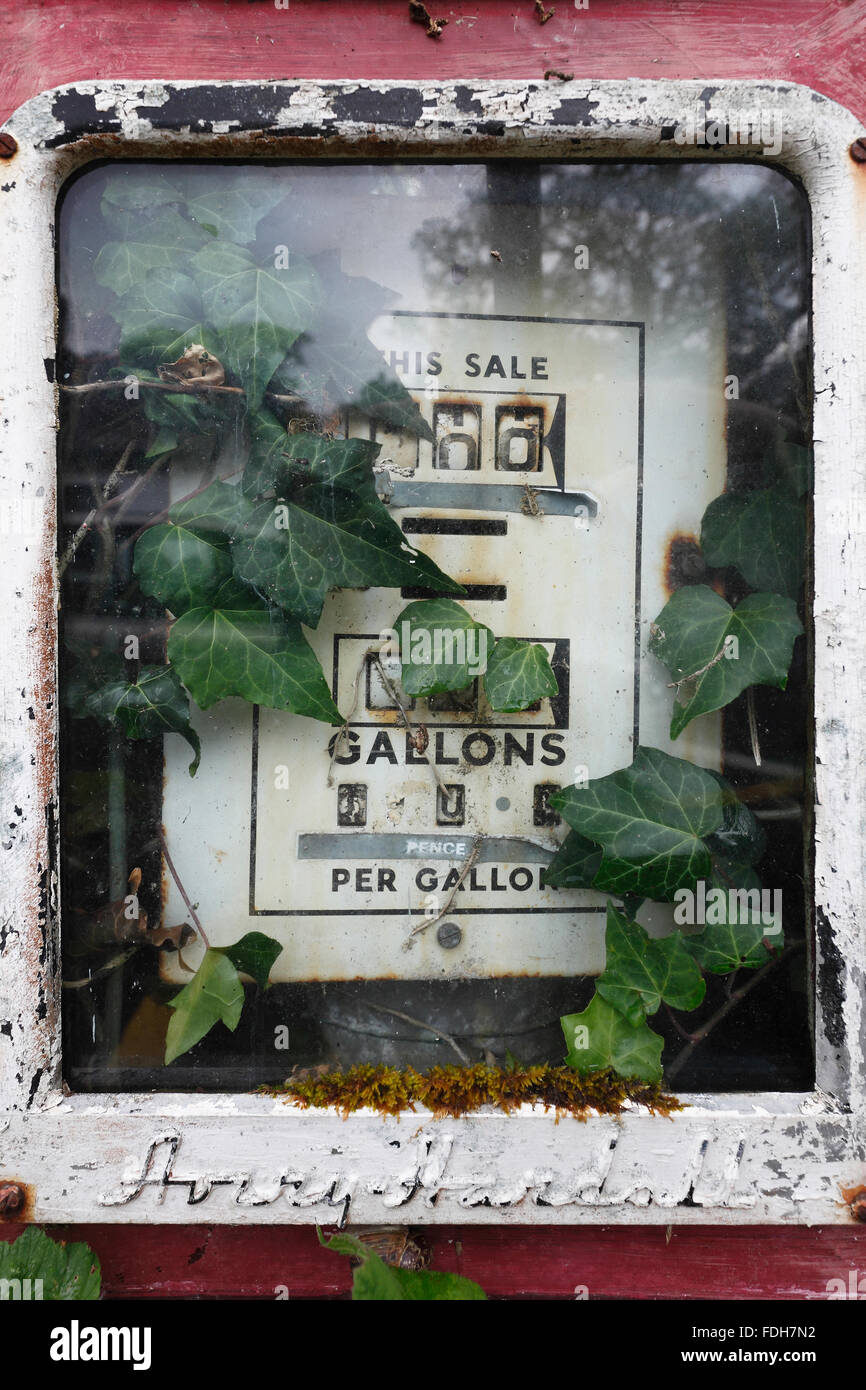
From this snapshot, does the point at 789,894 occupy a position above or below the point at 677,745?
below

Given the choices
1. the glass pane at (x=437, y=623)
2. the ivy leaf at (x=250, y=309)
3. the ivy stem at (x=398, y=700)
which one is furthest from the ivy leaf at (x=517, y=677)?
the ivy leaf at (x=250, y=309)

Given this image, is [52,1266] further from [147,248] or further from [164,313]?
[147,248]

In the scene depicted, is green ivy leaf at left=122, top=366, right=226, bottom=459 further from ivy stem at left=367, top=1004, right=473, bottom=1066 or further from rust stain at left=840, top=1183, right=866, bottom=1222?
rust stain at left=840, top=1183, right=866, bottom=1222

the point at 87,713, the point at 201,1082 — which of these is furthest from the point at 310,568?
the point at 201,1082

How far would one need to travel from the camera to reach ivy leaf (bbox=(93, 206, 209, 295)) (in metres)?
1.20

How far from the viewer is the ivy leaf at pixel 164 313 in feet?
3.90

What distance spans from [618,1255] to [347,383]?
1509mm

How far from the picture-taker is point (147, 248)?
120 centimetres

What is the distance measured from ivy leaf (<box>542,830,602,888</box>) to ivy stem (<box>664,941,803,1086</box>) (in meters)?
0.31

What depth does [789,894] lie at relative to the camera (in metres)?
1.30

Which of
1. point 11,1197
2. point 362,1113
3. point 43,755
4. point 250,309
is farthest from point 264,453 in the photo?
point 11,1197

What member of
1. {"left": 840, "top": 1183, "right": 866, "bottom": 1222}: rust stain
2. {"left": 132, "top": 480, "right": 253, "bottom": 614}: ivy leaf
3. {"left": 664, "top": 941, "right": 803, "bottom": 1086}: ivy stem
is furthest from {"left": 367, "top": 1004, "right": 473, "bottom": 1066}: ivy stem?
{"left": 132, "top": 480, "right": 253, "bottom": 614}: ivy leaf
